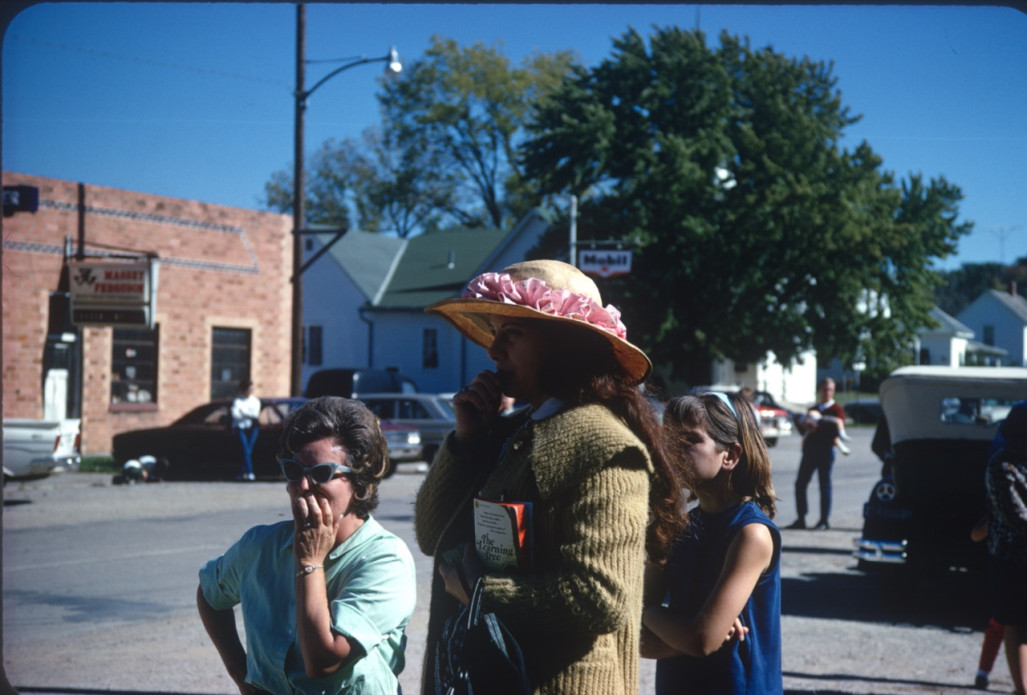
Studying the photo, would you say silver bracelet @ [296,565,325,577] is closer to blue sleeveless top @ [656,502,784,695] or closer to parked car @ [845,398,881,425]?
blue sleeveless top @ [656,502,784,695]

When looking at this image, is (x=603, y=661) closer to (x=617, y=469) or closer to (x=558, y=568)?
(x=558, y=568)

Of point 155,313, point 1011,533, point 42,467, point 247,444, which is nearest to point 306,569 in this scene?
point 1011,533

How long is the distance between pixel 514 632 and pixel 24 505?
44.9ft

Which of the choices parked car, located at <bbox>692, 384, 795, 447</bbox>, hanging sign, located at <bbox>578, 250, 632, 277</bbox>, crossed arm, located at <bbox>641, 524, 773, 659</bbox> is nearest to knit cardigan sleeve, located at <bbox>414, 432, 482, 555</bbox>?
crossed arm, located at <bbox>641, 524, 773, 659</bbox>

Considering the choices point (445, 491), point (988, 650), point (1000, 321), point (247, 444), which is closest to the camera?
point (445, 491)

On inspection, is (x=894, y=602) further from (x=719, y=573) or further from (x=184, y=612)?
(x=719, y=573)

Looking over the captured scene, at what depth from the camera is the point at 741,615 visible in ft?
9.78

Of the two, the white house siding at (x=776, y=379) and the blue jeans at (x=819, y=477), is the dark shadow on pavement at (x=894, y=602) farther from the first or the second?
the white house siding at (x=776, y=379)

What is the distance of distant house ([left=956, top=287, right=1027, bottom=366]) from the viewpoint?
67625 millimetres

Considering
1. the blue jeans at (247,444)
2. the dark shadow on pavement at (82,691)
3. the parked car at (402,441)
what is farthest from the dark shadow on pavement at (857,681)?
the parked car at (402,441)

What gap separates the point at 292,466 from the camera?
252 centimetres

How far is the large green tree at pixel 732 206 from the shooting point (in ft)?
101

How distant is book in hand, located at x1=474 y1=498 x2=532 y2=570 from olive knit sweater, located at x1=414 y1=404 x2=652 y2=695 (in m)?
0.03

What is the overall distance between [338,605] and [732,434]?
129cm
